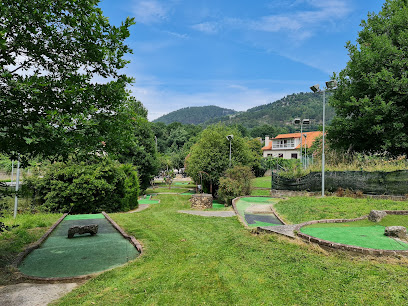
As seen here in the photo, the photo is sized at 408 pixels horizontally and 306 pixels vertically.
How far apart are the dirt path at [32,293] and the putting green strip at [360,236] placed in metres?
6.71

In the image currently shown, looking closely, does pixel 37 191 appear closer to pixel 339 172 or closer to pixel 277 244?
pixel 277 244

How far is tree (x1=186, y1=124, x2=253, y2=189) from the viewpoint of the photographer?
81.3ft

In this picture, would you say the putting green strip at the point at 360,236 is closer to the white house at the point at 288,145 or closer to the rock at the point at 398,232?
the rock at the point at 398,232

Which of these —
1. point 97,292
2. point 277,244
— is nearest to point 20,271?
point 97,292

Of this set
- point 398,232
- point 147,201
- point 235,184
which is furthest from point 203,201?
point 398,232

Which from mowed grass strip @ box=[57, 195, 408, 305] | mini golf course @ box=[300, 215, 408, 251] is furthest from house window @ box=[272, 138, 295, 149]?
mowed grass strip @ box=[57, 195, 408, 305]

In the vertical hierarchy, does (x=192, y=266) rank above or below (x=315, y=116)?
below

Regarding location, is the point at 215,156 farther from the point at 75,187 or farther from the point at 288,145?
the point at 288,145

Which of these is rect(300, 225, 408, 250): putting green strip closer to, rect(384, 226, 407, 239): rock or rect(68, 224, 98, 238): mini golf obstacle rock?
rect(384, 226, 407, 239): rock

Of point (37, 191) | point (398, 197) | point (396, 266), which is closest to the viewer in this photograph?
point (396, 266)

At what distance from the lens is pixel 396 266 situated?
5.37 metres

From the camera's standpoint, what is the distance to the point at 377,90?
18094 mm

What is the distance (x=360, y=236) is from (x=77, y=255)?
323 inches

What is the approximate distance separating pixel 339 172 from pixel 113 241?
48.3 feet
